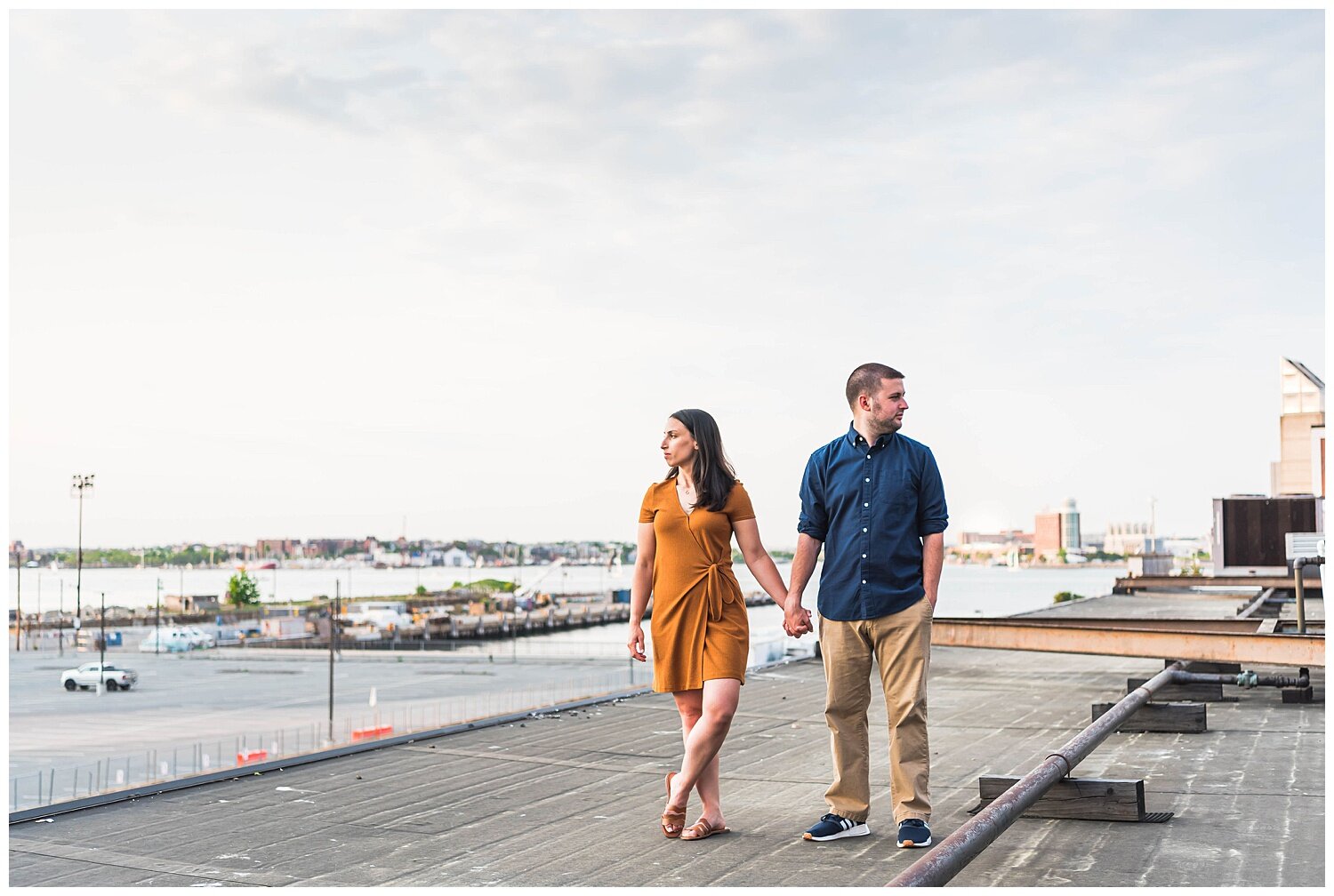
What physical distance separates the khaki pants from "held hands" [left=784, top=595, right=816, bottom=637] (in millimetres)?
173

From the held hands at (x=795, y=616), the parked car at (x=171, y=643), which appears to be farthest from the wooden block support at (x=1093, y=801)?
the parked car at (x=171, y=643)

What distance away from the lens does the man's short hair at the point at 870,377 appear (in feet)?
16.3

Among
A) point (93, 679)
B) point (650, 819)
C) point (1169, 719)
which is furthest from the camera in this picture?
point (93, 679)

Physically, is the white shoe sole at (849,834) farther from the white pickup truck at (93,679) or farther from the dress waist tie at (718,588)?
the white pickup truck at (93,679)

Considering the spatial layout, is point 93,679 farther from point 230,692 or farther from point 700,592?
point 700,592

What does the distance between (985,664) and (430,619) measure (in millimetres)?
128711

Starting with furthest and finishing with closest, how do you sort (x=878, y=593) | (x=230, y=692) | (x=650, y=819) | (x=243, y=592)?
(x=243, y=592) < (x=230, y=692) < (x=650, y=819) < (x=878, y=593)

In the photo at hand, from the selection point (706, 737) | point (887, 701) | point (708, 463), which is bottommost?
point (706, 737)

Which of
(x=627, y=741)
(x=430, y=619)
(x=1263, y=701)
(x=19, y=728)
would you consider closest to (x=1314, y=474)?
(x=1263, y=701)

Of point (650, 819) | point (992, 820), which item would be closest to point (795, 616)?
point (992, 820)

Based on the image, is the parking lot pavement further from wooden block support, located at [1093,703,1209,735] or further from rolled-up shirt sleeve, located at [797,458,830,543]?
rolled-up shirt sleeve, located at [797,458,830,543]

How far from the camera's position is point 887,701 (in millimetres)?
4887

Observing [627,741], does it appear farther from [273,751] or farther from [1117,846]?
[273,751]

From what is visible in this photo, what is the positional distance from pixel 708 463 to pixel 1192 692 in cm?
615
